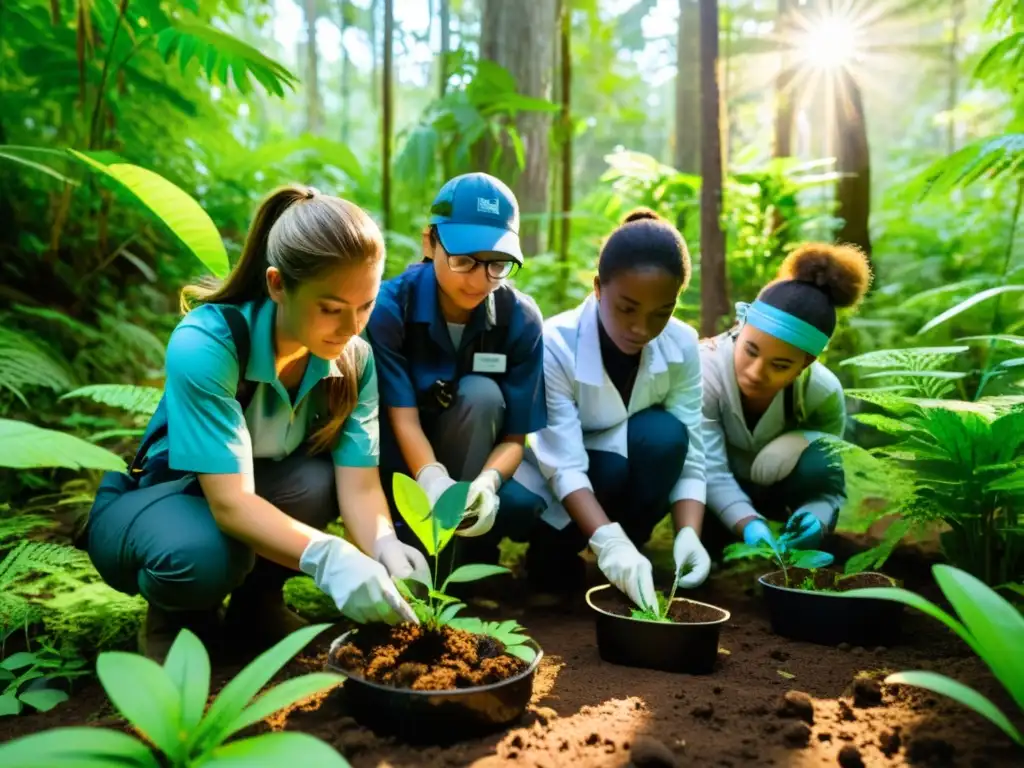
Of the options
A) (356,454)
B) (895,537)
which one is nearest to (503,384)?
(356,454)

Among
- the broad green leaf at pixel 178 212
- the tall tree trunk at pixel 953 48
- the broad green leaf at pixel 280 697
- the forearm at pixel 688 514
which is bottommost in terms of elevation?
A: the broad green leaf at pixel 280 697

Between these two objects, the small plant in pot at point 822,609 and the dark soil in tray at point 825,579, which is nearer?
the small plant in pot at point 822,609

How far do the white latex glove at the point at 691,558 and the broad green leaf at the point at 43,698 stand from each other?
164cm

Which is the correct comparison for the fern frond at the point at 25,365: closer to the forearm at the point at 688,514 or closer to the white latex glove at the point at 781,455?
the forearm at the point at 688,514

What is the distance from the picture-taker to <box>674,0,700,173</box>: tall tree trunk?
10016mm

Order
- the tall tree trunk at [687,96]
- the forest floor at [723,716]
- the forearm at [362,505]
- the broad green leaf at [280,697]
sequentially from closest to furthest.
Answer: the broad green leaf at [280,697] < the forest floor at [723,716] < the forearm at [362,505] < the tall tree trunk at [687,96]

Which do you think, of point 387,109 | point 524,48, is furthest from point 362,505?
point 524,48

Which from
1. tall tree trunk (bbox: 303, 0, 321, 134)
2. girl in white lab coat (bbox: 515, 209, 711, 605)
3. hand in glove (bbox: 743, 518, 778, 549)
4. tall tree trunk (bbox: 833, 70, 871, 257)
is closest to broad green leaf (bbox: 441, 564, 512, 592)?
girl in white lab coat (bbox: 515, 209, 711, 605)

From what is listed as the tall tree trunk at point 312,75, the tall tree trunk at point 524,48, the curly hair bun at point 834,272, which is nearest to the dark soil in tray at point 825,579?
the curly hair bun at point 834,272

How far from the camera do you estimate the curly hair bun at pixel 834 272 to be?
2744 millimetres

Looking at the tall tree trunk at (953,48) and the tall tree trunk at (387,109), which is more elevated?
the tall tree trunk at (953,48)

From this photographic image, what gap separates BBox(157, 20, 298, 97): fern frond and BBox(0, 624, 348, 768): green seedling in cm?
238

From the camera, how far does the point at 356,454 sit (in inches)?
86.9

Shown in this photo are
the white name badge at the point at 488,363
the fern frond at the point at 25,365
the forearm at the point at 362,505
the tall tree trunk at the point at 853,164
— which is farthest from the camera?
the tall tree trunk at the point at 853,164
